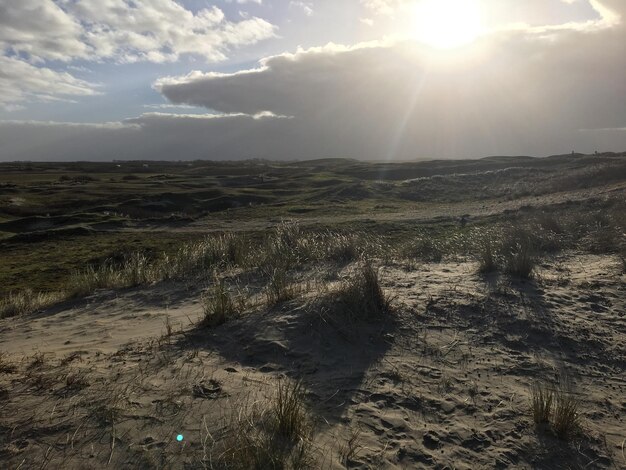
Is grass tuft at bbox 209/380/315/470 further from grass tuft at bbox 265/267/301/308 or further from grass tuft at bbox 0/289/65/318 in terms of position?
grass tuft at bbox 0/289/65/318

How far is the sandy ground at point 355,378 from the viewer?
3471 millimetres

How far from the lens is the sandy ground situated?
137 inches

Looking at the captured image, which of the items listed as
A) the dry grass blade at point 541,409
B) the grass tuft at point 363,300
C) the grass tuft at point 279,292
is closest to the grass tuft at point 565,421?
the dry grass blade at point 541,409

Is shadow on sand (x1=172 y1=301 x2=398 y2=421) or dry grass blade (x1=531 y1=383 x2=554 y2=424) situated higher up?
dry grass blade (x1=531 y1=383 x2=554 y2=424)

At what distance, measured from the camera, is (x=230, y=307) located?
626 cm

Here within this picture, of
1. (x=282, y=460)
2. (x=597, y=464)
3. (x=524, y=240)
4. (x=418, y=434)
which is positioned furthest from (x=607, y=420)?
(x=524, y=240)

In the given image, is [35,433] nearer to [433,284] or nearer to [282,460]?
[282,460]

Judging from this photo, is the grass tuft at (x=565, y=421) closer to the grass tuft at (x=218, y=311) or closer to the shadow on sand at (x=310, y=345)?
the shadow on sand at (x=310, y=345)

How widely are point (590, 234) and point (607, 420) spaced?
9.35m

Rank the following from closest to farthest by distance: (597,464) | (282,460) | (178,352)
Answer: (282,460) → (597,464) → (178,352)

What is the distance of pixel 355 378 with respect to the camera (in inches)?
180

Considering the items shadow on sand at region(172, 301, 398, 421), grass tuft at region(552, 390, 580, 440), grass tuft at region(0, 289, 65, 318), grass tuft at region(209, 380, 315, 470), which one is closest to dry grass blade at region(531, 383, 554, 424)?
grass tuft at region(552, 390, 580, 440)

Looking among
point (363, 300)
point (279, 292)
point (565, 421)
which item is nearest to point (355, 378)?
point (363, 300)

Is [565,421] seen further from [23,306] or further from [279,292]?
[23,306]
